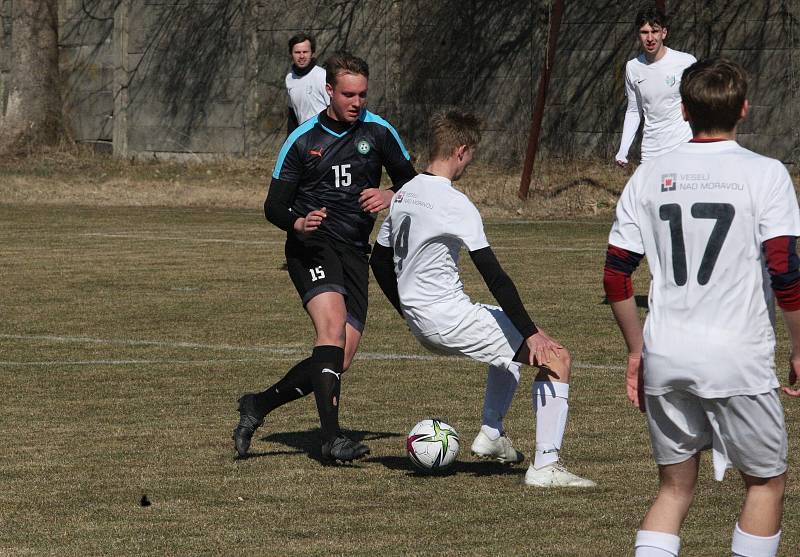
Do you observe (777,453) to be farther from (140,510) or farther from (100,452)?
(100,452)

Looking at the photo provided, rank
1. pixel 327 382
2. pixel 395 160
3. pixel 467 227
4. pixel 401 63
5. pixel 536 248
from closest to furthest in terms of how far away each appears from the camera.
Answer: pixel 467 227 < pixel 327 382 < pixel 395 160 < pixel 536 248 < pixel 401 63

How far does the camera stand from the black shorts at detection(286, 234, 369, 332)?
7557 mm

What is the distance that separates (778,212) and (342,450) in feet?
10.2

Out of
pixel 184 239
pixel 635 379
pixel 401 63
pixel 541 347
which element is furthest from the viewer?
pixel 401 63

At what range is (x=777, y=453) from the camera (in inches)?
177

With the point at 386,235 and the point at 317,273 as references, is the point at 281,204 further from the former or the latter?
the point at 386,235

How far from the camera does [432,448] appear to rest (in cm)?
688

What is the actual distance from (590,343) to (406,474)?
14.1 ft

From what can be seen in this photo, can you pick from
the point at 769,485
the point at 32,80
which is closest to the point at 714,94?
the point at 769,485

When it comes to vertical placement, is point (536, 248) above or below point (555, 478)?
below

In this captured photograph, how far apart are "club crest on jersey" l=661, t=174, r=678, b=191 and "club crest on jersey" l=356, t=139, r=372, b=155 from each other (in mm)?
3334

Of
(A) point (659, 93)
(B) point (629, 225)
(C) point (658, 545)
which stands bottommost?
(C) point (658, 545)

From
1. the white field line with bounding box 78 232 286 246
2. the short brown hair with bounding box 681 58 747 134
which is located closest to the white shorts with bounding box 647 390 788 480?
the short brown hair with bounding box 681 58 747 134

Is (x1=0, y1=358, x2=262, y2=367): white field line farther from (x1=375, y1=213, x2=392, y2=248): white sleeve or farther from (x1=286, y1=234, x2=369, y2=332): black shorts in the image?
(x1=375, y1=213, x2=392, y2=248): white sleeve
